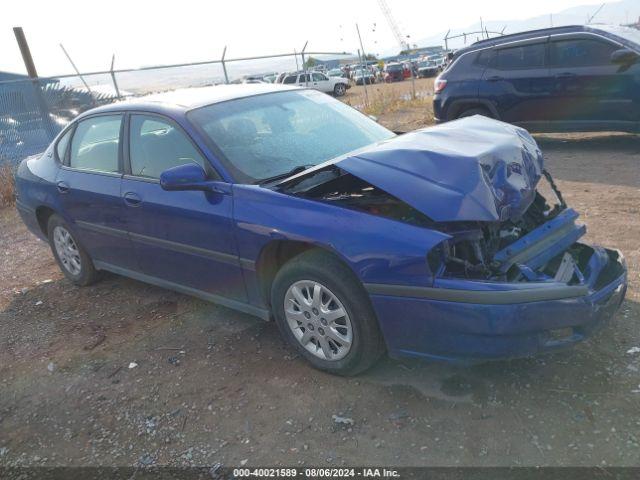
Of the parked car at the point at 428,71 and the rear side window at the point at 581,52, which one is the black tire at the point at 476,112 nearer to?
the rear side window at the point at 581,52

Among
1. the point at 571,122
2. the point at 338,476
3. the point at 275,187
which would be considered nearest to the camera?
the point at 338,476

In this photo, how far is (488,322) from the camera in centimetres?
261

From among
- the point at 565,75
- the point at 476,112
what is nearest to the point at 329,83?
the point at 476,112

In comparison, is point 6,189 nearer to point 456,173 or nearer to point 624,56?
point 456,173

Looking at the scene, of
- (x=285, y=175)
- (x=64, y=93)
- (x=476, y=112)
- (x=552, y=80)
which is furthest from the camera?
(x=64, y=93)

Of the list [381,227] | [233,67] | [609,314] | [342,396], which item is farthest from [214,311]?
[233,67]

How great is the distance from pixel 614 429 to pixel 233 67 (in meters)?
12.9

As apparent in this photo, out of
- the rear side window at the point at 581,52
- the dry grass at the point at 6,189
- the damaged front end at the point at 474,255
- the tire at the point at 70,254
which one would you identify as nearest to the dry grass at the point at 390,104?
the rear side window at the point at 581,52

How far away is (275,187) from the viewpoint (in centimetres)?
331

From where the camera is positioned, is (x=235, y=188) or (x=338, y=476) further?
(x=235, y=188)

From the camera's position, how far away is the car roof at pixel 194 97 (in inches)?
157

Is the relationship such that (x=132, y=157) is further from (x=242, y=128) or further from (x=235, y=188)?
(x=235, y=188)

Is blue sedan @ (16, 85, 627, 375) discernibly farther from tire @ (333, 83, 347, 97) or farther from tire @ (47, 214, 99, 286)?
tire @ (333, 83, 347, 97)

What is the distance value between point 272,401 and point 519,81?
7.09 meters
